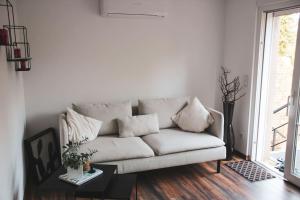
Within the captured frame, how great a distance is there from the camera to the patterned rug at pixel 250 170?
10.8ft

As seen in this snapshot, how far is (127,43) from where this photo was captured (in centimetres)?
377

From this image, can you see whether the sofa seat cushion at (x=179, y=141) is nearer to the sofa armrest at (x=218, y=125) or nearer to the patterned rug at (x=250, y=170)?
the sofa armrest at (x=218, y=125)

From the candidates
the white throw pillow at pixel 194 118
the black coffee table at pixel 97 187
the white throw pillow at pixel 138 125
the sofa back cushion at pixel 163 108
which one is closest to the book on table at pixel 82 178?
the black coffee table at pixel 97 187

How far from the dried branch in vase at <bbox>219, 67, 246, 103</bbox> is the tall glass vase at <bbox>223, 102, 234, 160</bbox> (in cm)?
11

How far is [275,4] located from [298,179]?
2.07 meters

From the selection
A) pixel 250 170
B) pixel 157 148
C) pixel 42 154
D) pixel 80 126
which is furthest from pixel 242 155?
pixel 42 154

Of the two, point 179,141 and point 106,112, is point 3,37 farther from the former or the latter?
point 179,141

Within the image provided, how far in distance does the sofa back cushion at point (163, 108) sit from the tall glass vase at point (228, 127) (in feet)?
1.92

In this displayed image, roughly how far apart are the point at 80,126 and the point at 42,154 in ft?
1.84

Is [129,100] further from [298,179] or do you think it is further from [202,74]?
[298,179]

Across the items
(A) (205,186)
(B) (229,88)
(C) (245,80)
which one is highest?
(C) (245,80)

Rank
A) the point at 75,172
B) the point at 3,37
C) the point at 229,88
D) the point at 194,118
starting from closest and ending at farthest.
Result: the point at 3,37
the point at 75,172
the point at 194,118
the point at 229,88

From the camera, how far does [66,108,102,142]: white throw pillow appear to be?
3094 millimetres

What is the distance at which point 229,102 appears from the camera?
374 centimetres
